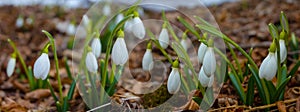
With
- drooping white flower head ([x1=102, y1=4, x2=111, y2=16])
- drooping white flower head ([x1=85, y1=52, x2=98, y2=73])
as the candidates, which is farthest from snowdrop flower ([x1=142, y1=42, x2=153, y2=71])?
drooping white flower head ([x1=102, y1=4, x2=111, y2=16])

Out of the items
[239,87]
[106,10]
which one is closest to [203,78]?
[239,87]

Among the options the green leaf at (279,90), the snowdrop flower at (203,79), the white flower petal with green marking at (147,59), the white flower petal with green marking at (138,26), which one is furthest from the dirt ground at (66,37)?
the white flower petal with green marking at (138,26)

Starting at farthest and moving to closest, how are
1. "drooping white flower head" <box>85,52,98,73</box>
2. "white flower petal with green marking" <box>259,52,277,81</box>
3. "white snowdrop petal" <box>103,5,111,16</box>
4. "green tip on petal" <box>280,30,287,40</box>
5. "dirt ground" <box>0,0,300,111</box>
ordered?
1. "white snowdrop petal" <box>103,5,111,16</box>
2. "dirt ground" <box>0,0,300,111</box>
3. "drooping white flower head" <box>85,52,98,73</box>
4. "green tip on petal" <box>280,30,287,40</box>
5. "white flower petal with green marking" <box>259,52,277,81</box>

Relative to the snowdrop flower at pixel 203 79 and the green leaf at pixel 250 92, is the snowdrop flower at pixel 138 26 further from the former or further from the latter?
the green leaf at pixel 250 92

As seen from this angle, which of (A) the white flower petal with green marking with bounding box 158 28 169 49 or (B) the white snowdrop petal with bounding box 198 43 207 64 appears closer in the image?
(B) the white snowdrop petal with bounding box 198 43 207 64

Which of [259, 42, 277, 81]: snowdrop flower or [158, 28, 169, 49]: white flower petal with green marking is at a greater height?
[158, 28, 169, 49]: white flower petal with green marking

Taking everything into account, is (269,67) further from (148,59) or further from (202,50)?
(148,59)

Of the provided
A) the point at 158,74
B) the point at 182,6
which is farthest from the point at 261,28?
the point at 182,6

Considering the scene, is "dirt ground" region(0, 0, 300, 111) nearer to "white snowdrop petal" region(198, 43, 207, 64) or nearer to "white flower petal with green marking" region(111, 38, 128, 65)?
"white snowdrop petal" region(198, 43, 207, 64)
